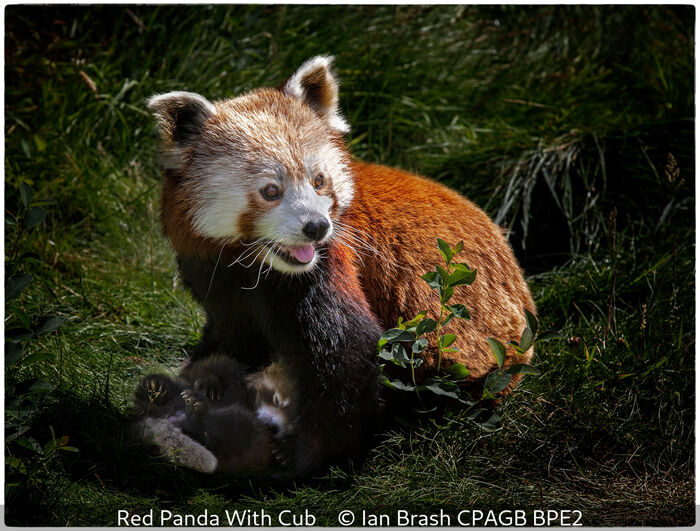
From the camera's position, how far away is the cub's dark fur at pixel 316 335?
2742mm

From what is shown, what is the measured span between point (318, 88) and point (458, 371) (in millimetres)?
1150

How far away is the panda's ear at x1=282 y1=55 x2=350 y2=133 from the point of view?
2.78 m

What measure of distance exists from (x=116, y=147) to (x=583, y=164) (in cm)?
261

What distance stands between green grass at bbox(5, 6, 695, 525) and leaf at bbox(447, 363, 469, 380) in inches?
7.9

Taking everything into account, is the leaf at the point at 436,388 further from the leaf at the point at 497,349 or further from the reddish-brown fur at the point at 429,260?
the leaf at the point at 497,349

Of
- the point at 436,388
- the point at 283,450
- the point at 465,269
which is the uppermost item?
the point at 465,269

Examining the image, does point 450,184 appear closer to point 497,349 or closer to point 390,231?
point 390,231

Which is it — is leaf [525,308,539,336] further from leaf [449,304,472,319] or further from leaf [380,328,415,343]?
leaf [380,328,415,343]

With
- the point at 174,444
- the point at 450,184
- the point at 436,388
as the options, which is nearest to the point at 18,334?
the point at 174,444

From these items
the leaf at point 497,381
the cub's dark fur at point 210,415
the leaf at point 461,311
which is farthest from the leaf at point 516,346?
the cub's dark fur at point 210,415

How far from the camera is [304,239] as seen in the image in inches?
99.4

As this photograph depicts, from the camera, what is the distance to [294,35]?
4.27 m

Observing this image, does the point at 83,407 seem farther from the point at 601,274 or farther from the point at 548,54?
the point at 548,54

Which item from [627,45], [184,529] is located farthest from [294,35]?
[184,529]
